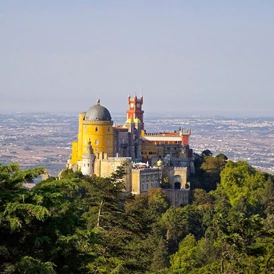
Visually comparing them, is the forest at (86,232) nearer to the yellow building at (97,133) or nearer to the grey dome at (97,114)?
the yellow building at (97,133)

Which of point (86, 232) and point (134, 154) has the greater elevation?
point (86, 232)

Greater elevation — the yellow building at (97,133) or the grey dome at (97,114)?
the grey dome at (97,114)

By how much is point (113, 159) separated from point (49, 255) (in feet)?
139

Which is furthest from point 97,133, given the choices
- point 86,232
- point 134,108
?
point 86,232

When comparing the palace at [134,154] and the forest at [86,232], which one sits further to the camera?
the palace at [134,154]

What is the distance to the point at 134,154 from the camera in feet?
219

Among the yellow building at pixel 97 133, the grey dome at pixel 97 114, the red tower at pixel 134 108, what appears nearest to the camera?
the yellow building at pixel 97 133

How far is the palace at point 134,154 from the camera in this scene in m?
59.1

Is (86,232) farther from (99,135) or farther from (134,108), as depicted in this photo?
(134,108)

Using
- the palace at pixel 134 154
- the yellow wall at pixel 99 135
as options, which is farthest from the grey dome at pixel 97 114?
the yellow wall at pixel 99 135

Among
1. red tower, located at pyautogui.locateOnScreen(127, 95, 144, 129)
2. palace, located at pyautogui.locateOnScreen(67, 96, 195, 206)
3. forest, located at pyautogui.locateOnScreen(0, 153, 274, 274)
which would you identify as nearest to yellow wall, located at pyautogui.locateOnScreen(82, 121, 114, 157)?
palace, located at pyautogui.locateOnScreen(67, 96, 195, 206)

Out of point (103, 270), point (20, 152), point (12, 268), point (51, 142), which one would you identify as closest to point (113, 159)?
point (103, 270)

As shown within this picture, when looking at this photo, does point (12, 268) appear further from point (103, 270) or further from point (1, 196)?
point (103, 270)

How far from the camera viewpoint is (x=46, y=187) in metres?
17.9
